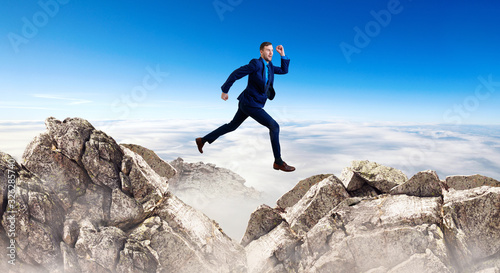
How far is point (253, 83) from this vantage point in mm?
11602

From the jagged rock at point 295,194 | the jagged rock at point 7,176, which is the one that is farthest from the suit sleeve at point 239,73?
the jagged rock at point 295,194

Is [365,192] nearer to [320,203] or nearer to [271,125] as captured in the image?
[320,203]

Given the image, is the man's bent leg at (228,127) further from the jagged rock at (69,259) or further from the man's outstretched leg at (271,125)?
the jagged rock at (69,259)

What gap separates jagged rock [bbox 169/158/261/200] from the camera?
63125 millimetres

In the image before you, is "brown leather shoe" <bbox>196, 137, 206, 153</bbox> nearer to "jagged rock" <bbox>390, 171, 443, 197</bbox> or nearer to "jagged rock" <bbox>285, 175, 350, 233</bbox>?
"jagged rock" <bbox>285, 175, 350, 233</bbox>

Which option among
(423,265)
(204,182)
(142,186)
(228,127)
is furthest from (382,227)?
(204,182)

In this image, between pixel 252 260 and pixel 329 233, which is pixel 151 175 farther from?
pixel 329 233

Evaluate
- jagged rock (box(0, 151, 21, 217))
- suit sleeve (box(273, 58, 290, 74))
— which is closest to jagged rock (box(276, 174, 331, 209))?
suit sleeve (box(273, 58, 290, 74))

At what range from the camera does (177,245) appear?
18719mm

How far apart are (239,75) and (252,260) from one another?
1494 centimetres

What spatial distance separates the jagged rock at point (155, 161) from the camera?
25859 mm

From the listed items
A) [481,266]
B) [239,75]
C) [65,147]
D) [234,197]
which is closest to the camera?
[239,75]

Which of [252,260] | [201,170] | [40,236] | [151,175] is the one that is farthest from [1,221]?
[201,170]

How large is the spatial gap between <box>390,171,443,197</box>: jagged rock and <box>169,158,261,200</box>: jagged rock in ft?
160
